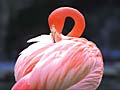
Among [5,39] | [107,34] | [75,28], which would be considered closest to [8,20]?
[5,39]

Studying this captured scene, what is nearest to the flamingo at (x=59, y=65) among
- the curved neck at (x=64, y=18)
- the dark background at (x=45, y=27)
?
the curved neck at (x=64, y=18)

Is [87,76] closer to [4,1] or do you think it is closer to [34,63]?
[34,63]

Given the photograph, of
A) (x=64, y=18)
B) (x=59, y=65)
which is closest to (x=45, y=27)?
(x=64, y=18)

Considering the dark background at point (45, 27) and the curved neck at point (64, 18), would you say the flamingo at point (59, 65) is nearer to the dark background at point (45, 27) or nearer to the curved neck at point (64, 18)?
the curved neck at point (64, 18)

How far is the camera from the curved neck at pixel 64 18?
4.11ft

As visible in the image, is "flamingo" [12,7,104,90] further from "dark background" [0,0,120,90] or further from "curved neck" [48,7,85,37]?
"dark background" [0,0,120,90]

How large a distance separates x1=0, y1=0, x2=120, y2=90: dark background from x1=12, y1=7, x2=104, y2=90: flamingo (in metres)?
3.57

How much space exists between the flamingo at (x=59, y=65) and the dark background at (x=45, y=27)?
357 cm

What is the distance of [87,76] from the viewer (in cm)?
118

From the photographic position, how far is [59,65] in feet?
3.79

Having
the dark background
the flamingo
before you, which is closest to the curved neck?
the flamingo

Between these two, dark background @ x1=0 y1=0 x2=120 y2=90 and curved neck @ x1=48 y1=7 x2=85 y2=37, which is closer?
curved neck @ x1=48 y1=7 x2=85 y2=37

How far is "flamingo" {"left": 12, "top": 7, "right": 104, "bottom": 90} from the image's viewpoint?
1152 millimetres

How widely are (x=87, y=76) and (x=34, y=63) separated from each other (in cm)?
13
